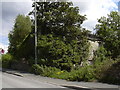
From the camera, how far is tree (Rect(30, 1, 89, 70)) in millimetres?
23906

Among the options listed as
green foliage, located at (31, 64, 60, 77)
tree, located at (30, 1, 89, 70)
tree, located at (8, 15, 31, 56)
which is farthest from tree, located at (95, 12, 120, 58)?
tree, located at (8, 15, 31, 56)

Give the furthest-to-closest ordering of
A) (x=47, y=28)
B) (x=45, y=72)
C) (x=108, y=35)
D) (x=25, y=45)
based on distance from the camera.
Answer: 1. (x=108, y=35)
2. (x=25, y=45)
3. (x=47, y=28)
4. (x=45, y=72)

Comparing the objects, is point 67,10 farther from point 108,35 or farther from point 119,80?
point 119,80

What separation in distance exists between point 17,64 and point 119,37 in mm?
16689

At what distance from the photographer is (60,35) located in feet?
84.0

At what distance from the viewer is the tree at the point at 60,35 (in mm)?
23906

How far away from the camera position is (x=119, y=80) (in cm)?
1445

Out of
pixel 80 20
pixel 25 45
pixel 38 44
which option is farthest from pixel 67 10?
pixel 25 45

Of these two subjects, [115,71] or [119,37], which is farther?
[119,37]

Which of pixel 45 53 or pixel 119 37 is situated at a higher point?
pixel 119 37

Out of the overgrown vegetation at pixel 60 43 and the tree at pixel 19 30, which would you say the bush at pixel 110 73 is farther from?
the tree at pixel 19 30

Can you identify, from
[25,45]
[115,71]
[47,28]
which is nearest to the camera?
[115,71]

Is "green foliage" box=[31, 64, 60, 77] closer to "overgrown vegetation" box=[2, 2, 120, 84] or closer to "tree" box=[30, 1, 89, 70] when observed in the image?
"overgrown vegetation" box=[2, 2, 120, 84]

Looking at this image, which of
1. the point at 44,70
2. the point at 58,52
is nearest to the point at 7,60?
the point at 44,70
